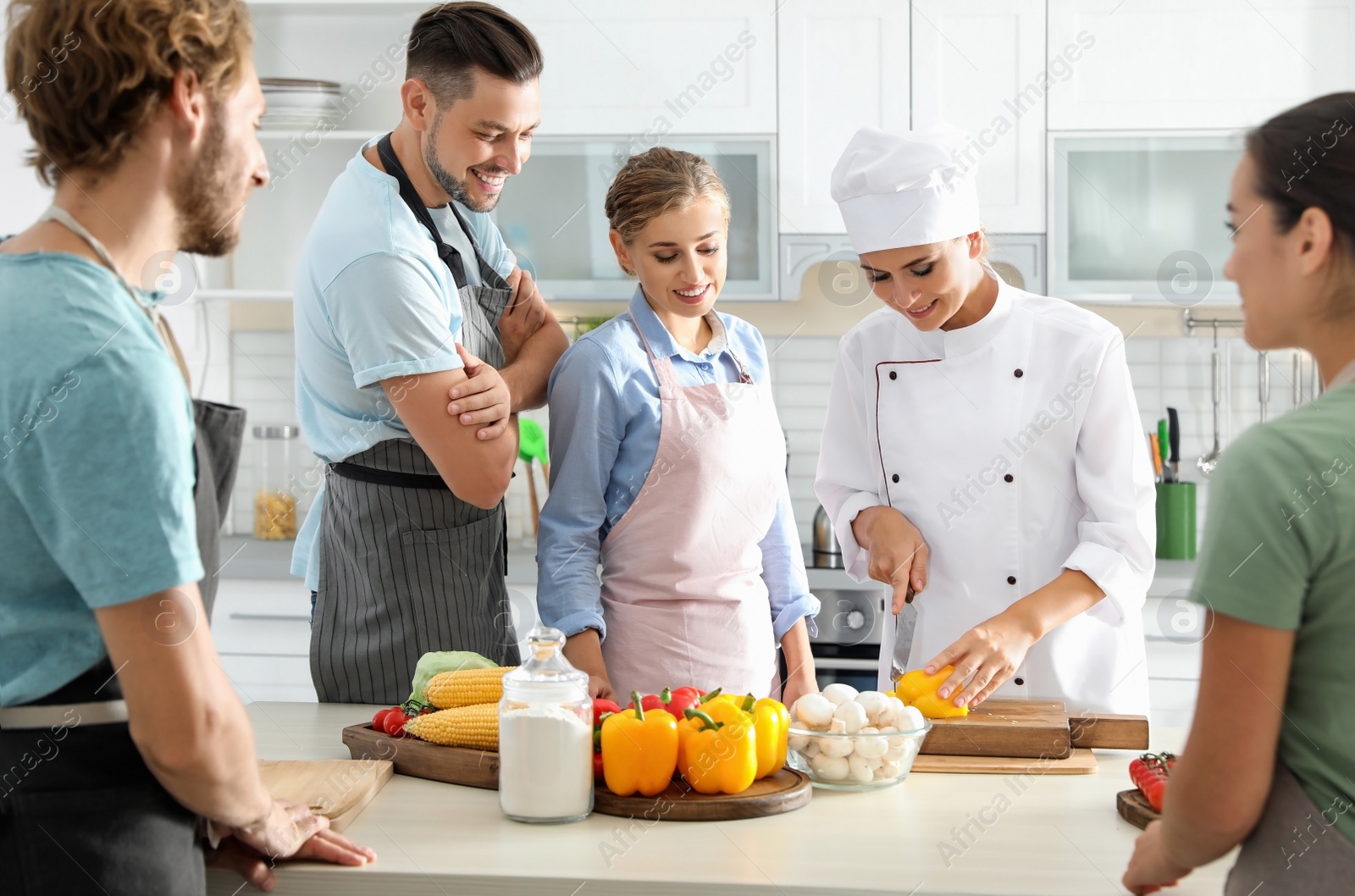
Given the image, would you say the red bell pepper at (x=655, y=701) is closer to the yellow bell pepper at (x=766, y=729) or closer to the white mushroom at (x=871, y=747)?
the yellow bell pepper at (x=766, y=729)

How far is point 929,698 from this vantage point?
1439 mm

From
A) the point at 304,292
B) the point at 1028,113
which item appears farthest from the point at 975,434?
the point at 1028,113

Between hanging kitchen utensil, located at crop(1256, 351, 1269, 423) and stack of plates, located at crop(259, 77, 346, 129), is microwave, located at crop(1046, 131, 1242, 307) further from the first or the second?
stack of plates, located at crop(259, 77, 346, 129)

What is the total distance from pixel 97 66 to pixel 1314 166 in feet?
3.06

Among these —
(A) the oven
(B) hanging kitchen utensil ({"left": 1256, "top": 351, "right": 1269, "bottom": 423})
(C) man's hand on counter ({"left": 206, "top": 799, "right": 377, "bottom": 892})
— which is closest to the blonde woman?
(C) man's hand on counter ({"left": 206, "top": 799, "right": 377, "bottom": 892})

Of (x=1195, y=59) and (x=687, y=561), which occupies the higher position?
(x=1195, y=59)

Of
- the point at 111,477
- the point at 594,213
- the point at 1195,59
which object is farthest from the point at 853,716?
the point at 1195,59

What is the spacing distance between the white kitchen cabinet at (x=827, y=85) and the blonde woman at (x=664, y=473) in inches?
56.4

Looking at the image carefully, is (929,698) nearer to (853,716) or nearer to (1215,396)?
(853,716)

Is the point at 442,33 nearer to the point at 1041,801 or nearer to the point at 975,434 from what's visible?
the point at 975,434

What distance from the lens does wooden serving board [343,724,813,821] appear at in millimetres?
1202

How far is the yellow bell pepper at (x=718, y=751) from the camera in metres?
1.21

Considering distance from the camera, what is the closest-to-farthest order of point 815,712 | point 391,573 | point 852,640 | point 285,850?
point 285,850
point 815,712
point 391,573
point 852,640

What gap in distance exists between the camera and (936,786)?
51.9 inches
